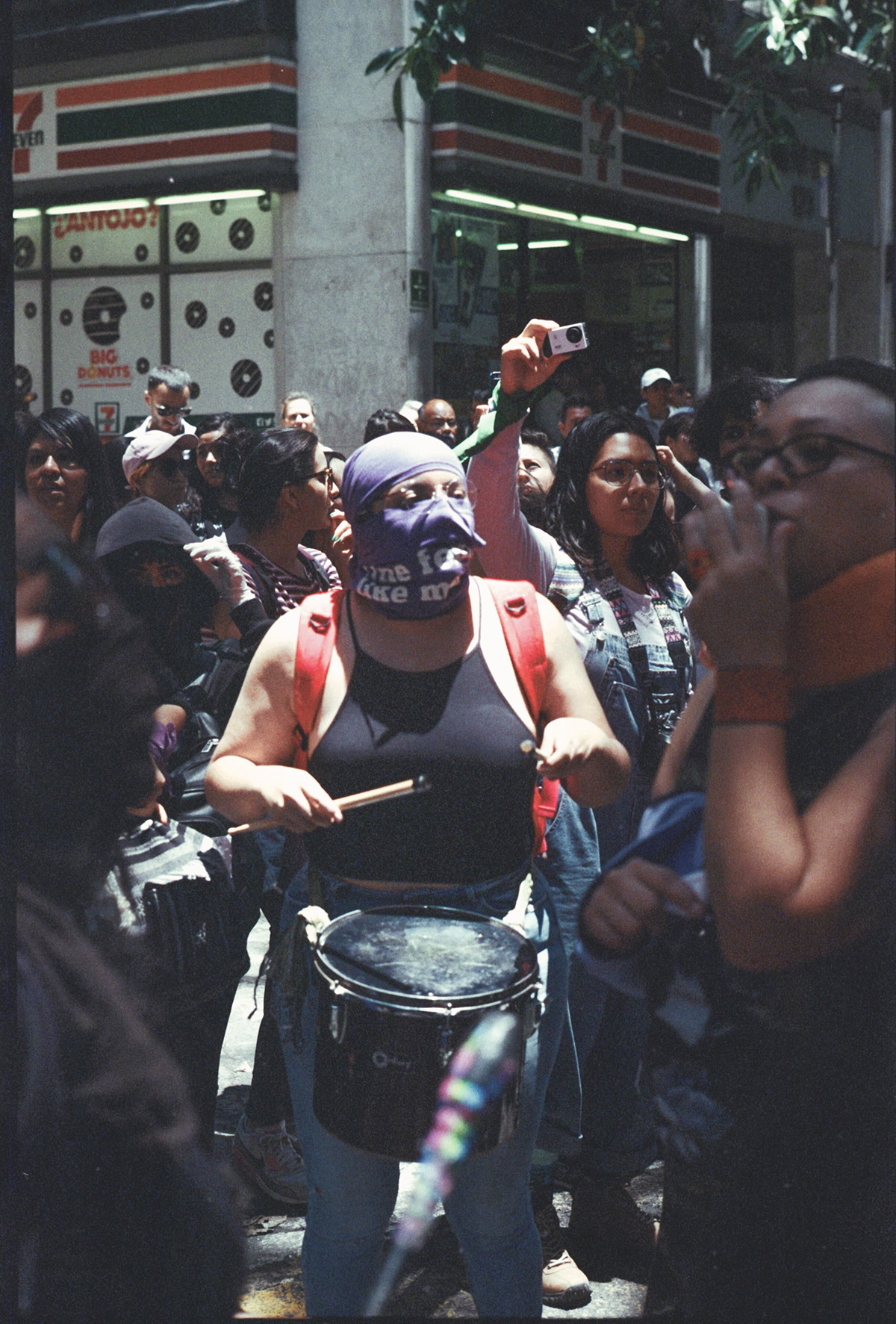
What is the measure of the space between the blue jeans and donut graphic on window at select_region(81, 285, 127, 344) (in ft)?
35.1

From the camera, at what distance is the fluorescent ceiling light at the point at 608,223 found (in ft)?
39.2

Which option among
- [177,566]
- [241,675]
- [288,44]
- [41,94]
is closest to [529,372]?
[177,566]

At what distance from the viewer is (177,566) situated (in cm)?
289

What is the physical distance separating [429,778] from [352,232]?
30.4ft

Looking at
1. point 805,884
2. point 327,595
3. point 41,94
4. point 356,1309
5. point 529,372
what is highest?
point 41,94

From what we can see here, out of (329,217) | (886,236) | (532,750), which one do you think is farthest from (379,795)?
(329,217)

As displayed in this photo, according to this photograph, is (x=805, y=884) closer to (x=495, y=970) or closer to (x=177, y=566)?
(x=495, y=970)

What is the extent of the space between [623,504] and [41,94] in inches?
409

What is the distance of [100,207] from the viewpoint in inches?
482

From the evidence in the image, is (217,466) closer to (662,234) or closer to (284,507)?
(284,507)

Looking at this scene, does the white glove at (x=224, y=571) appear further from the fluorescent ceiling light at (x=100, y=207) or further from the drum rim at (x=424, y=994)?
the fluorescent ceiling light at (x=100, y=207)

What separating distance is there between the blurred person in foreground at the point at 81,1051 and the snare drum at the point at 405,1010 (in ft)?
1.12

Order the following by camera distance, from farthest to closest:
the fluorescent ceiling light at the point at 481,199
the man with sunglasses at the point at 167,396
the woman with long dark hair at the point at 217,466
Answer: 1. the fluorescent ceiling light at the point at 481,199
2. the man with sunglasses at the point at 167,396
3. the woman with long dark hair at the point at 217,466

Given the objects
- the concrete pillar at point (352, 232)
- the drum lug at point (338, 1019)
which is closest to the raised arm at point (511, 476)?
the drum lug at point (338, 1019)
